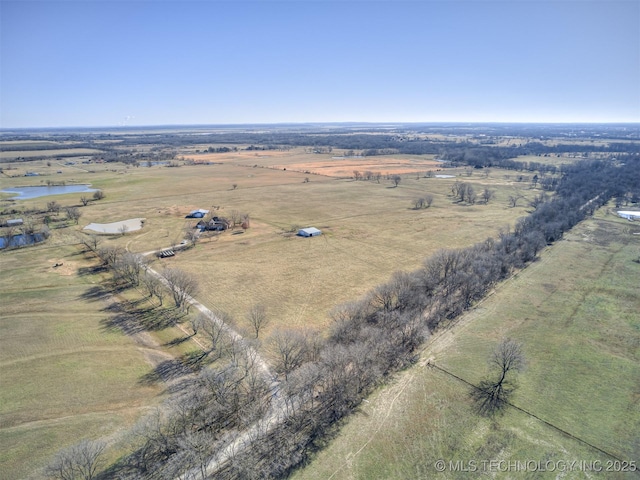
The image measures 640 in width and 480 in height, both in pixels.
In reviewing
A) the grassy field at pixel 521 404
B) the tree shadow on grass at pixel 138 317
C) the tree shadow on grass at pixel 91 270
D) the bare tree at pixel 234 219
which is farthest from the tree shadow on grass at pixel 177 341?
the bare tree at pixel 234 219

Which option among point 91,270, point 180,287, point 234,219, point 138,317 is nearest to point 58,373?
point 138,317

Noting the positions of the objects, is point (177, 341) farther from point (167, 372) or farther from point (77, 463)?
point (77, 463)

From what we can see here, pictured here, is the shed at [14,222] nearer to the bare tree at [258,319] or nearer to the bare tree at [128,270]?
the bare tree at [128,270]

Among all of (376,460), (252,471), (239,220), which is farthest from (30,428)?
(239,220)

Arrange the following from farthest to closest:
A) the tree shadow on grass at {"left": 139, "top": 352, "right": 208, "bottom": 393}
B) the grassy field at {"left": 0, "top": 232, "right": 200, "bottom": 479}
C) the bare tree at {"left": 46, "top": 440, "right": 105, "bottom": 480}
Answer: the tree shadow on grass at {"left": 139, "top": 352, "right": 208, "bottom": 393} < the grassy field at {"left": 0, "top": 232, "right": 200, "bottom": 479} < the bare tree at {"left": 46, "top": 440, "right": 105, "bottom": 480}

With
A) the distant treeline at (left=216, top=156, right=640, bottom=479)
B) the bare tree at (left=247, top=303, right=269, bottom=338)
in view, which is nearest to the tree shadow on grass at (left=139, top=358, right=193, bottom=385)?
the bare tree at (left=247, top=303, right=269, bottom=338)

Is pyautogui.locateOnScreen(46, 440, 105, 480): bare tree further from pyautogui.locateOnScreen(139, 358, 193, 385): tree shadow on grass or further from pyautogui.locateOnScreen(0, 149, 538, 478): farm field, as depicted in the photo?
pyautogui.locateOnScreen(139, 358, 193, 385): tree shadow on grass
